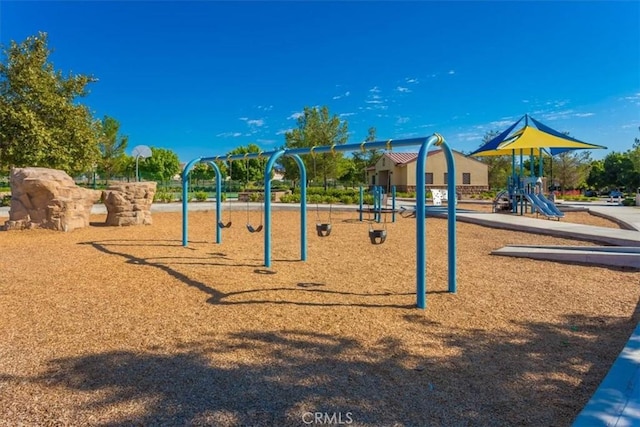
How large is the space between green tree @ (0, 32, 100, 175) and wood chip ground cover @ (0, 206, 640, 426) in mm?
12373

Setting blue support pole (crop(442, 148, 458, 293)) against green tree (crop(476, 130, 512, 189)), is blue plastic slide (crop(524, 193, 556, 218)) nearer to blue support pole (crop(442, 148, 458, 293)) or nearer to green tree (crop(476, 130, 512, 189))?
blue support pole (crop(442, 148, 458, 293))

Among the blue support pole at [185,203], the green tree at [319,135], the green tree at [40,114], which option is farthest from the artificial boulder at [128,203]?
the green tree at [319,135]

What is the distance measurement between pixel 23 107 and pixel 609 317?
19934 mm

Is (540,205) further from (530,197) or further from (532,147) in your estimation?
(532,147)

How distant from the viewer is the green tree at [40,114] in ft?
52.3

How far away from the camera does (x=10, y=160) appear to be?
53.8 feet

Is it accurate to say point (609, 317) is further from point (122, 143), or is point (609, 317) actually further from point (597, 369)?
point (122, 143)

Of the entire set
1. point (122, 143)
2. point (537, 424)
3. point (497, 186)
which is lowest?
point (537, 424)

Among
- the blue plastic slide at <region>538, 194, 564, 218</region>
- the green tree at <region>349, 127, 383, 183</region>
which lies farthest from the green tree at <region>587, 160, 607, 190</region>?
the blue plastic slide at <region>538, 194, 564, 218</region>

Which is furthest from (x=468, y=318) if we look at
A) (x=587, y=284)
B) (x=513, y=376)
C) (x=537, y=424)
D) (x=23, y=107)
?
(x=23, y=107)

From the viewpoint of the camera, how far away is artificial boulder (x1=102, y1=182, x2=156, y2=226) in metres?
11.3

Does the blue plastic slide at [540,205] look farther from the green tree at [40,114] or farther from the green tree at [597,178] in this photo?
the green tree at [597,178]

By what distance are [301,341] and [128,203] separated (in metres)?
9.91

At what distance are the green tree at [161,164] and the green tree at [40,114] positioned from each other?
38.7 metres
